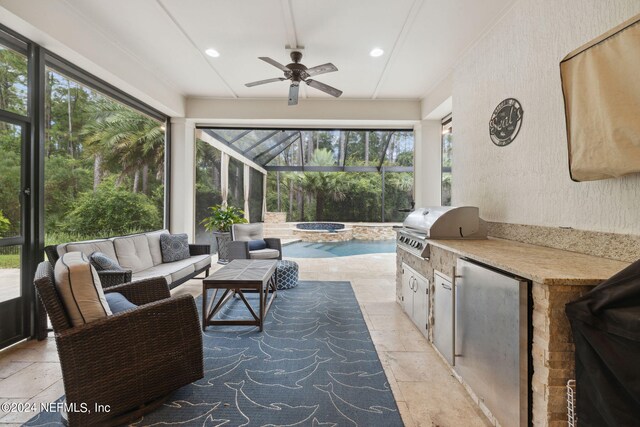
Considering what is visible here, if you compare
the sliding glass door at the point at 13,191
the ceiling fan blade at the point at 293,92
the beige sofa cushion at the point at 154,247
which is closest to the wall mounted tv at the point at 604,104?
the ceiling fan blade at the point at 293,92

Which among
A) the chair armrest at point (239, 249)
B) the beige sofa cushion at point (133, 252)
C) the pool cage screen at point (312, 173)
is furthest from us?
the pool cage screen at point (312, 173)

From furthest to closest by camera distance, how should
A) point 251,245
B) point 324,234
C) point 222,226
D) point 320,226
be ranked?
point 320,226 → point 324,234 → point 222,226 → point 251,245

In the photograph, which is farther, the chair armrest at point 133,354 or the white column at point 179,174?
the white column at point 179,174

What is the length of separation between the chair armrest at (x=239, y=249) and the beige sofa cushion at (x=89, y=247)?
65.7 inches

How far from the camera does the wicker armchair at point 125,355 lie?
1.42 metres

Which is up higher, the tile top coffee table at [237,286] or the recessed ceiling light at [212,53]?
the recessed ceiling light at [212,53]

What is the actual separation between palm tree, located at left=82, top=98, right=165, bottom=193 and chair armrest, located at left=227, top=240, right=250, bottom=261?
1666mm

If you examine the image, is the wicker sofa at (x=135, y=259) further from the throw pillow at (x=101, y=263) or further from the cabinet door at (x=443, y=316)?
the cabinet door at (x=443, y=316)

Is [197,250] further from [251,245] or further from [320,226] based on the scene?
[320,226]

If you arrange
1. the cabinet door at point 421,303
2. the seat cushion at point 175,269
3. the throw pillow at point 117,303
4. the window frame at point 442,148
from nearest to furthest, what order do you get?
the throw pillow at point 117,303, the cabinet door at point 421,303, the seat cushion at point 175,269, the window frame at point 442,148

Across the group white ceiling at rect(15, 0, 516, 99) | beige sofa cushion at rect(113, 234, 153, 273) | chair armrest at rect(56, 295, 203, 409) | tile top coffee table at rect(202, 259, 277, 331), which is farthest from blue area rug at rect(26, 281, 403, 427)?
white ceiling at rect(15, 0, 516, 99)

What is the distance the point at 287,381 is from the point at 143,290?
1.21m

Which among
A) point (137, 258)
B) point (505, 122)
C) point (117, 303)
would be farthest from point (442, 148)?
point (117, 303)

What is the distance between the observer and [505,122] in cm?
254
